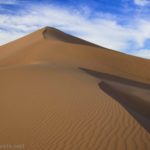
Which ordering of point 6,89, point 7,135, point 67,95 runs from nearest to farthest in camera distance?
point 7,135, point 67,95, point 6,89

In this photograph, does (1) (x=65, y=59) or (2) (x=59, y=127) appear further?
(1) (x=65, y=59)

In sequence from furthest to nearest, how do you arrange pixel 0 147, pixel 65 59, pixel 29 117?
1. pixel 65 59
2. pixel 29 117
3. pixel 0 147

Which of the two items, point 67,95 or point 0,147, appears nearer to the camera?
point 0,147

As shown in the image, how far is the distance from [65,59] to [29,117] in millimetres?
24369

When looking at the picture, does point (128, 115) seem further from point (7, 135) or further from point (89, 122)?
point (7, 135)

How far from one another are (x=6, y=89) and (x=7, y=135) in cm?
550

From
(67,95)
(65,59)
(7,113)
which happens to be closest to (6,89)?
(67,95)

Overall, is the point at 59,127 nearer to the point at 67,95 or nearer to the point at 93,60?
the point at 67,95

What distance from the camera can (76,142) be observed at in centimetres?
749

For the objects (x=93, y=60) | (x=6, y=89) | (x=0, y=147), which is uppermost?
(x=0, y=147)

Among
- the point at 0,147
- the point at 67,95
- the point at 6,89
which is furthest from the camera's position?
the point at 6,89

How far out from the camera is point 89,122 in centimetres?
884

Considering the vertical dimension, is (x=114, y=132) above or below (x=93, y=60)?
above

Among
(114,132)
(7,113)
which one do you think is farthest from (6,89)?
(114,132)
